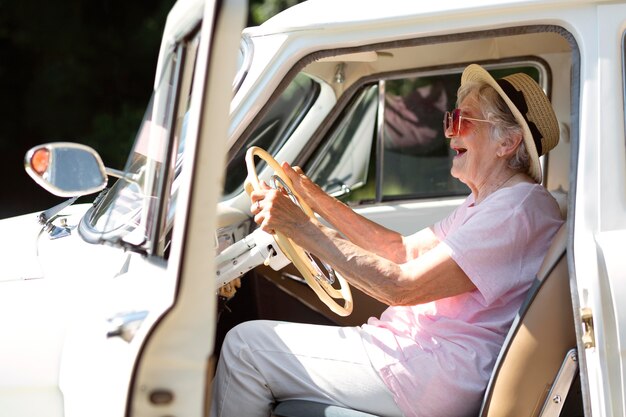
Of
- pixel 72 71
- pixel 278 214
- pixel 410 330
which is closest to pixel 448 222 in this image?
pixel 410 330

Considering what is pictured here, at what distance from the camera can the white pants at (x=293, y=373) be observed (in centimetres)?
264

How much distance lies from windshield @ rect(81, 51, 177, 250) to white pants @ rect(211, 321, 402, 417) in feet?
1.74

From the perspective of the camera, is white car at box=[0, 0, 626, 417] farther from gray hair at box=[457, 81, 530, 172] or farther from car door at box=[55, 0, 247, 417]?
gray hair at box=[457, 81, 530, 172]

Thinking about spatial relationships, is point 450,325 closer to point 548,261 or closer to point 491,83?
point 548,261

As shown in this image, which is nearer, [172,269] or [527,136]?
[172,269]

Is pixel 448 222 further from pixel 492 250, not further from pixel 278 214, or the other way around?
pixel 278 214

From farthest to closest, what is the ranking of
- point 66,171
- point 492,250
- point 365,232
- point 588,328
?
point 365,232 < point 492,250 < point 588,328 < point 66,171

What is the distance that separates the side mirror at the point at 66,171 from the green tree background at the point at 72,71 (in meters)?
6.91

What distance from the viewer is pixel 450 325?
2717 millimetres

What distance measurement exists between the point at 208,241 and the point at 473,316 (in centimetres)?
107

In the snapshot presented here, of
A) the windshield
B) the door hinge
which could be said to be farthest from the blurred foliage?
the door hinge

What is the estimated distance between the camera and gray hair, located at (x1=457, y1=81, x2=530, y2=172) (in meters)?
2.89

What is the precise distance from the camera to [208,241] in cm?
192

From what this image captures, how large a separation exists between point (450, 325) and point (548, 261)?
374 millimetres
